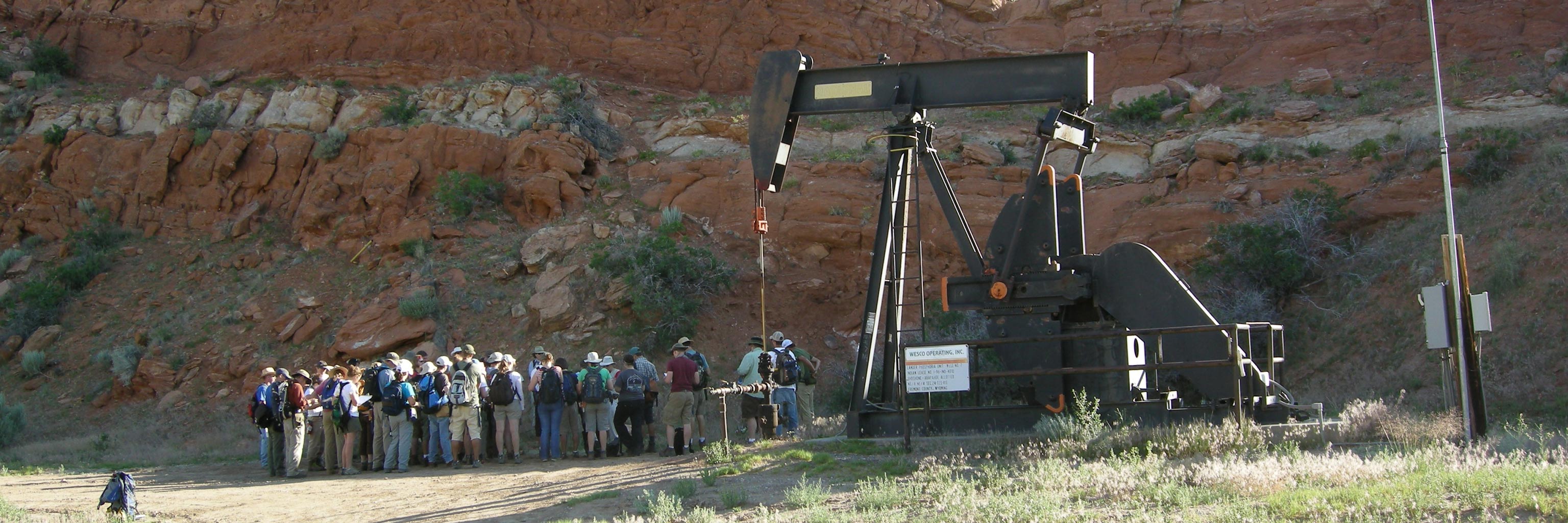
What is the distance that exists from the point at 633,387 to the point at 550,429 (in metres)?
1.31

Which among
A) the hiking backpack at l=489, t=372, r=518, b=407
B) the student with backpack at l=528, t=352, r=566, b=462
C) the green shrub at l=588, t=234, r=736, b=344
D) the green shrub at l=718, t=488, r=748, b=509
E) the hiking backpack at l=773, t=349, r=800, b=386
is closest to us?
the green shrub at l=718, t=488, r=748, b=509

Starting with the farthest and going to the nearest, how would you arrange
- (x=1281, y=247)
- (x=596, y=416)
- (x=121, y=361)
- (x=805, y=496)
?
1. (x=121, y=361)
2. (x=1281, y=247)
3. (x=596, y=416)
4. (x=805, y=496)

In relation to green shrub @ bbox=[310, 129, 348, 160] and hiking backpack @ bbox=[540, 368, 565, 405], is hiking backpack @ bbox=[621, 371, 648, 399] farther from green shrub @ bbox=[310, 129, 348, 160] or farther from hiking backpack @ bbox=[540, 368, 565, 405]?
green shrub @ bbox=[310, 129, 348, 160]

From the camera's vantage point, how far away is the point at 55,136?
27203 millimetres

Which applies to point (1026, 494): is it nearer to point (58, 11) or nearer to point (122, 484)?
point (122, 484)

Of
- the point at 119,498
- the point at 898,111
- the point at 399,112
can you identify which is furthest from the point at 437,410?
the point at 399,112

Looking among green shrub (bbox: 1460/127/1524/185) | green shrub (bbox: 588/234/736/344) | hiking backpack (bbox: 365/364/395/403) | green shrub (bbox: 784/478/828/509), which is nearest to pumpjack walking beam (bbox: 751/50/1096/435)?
green shrub (bbox: 784/478/828/509)

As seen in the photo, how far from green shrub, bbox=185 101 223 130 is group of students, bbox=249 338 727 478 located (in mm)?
15162

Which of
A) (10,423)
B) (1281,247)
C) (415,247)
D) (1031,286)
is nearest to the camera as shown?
(1031,286)

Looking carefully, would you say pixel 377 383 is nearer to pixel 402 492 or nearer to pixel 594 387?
pixel 594 387

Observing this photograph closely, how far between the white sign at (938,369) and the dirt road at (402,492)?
1.62 m

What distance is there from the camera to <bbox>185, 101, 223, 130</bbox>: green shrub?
2716 centimetres

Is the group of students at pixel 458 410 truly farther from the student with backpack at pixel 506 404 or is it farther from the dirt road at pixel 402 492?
the dirt road at pixel 402 492

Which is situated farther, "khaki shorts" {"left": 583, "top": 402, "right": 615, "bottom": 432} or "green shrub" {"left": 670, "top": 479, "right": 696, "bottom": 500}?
"khaki shorts" {"left": 583, "top": 402, "right": 615, "bottom": 432}
